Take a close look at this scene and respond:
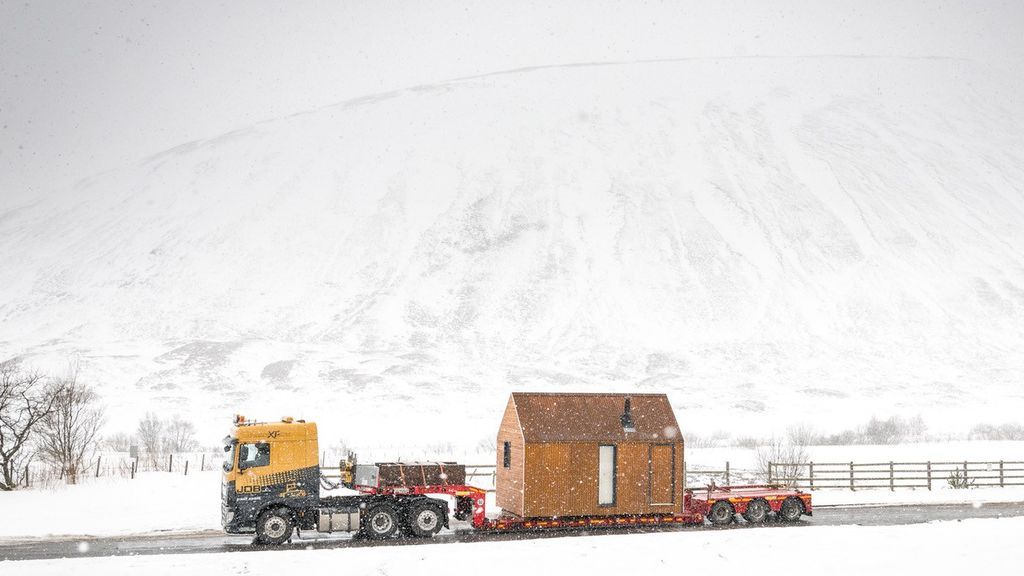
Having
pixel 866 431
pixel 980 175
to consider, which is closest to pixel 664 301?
pixel 866 431

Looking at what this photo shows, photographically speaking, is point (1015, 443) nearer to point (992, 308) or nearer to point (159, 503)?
point (159, 503)

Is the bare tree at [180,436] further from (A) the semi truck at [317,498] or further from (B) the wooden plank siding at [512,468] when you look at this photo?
(A) the semi truck at [317,498]

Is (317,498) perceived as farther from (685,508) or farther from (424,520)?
(685,508)

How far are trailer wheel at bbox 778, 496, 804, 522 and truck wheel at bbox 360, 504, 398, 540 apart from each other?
11361mm


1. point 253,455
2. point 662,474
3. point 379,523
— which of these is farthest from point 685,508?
point 253,455

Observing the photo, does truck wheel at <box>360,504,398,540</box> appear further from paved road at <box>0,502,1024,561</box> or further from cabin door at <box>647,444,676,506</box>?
cabin door at <box>647,444,676,506</box>

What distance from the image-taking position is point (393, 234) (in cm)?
14525

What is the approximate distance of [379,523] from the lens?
23641 millimetres

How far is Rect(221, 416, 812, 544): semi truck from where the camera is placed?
75.2 feet

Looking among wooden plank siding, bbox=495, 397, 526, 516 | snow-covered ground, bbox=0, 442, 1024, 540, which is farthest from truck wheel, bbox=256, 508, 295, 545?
wooden plank siding, bbox=495, 397, 526, 516

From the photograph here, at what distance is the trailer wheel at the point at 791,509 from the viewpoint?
26.7 metres

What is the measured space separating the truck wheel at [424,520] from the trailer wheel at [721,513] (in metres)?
7.94

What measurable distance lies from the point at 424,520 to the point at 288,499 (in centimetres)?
352

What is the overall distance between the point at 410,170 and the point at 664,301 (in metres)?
64.8
